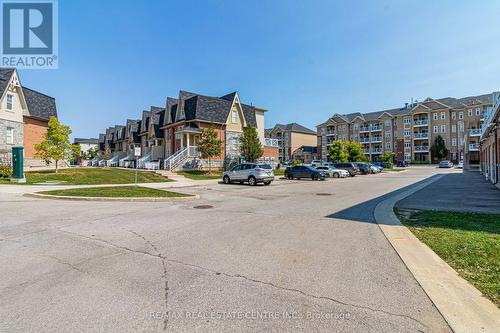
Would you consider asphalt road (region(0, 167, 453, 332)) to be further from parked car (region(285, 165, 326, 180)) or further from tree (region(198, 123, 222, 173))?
tree (region(198, 123, 222, 173))

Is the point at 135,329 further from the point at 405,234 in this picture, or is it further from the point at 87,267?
the point at 405,234

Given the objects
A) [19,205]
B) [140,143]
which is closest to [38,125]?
[140,143]

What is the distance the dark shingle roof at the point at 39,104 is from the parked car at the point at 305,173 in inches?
1107

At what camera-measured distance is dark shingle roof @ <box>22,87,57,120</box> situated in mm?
30022

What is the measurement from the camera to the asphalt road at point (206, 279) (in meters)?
3.16

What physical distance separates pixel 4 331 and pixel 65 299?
708mm

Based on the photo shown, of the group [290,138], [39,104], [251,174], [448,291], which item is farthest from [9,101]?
[290,138]

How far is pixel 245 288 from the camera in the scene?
157 inches

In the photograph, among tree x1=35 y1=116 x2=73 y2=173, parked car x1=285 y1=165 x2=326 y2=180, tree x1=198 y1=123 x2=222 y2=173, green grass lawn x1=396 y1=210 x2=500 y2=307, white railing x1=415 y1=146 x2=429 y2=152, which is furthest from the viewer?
white railing x1=415 y1=146 x2=429 y2=152

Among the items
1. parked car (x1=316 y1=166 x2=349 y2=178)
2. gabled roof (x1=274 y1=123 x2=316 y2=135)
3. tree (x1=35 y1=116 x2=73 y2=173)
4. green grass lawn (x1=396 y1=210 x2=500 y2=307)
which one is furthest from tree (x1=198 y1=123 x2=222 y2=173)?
gabled roof (x1=274 y1=123 x2=316 y2=135)

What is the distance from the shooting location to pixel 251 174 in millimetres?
23109

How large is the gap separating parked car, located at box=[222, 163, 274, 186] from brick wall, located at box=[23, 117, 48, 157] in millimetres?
20617

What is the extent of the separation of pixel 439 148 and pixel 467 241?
3132 inches

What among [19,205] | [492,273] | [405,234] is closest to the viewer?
[492,273]
